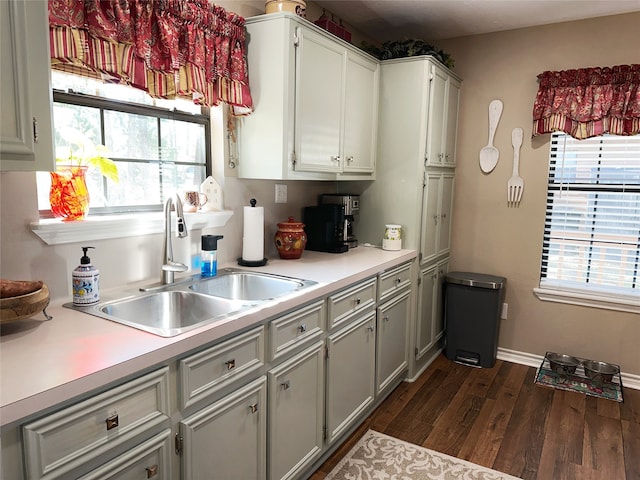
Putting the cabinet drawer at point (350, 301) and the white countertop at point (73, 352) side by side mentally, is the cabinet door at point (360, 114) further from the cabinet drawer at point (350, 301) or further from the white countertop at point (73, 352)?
the white countertop at point (73, 352)

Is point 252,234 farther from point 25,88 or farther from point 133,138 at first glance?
point 25,88

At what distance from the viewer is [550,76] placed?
3295mm

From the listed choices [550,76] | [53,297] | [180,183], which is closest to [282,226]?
[180,183]

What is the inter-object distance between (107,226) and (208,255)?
487 millimetres

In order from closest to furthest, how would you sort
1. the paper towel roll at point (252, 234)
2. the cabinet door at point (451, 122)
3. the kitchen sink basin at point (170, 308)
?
the kitchen sink basin at point (170, 308)
the paper towel roll at point (252, 234)
the cabinet door at point (451, 122)

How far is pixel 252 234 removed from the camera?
2.47 meters

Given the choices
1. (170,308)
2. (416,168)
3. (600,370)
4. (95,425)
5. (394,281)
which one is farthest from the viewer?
(600,370)

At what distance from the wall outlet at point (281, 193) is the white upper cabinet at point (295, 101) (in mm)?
350

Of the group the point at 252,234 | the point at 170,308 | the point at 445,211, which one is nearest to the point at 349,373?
the point at 252,234

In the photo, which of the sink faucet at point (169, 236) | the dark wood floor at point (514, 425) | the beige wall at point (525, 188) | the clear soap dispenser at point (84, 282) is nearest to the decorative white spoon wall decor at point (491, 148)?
the beige wall at point (525, 188)

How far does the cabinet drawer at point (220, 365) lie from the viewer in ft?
4.78

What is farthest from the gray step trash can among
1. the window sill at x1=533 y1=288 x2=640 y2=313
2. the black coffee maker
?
the black coffee maker

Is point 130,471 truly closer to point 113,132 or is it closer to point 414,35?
point 113,132

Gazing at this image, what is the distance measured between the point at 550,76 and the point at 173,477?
335 centimetres
